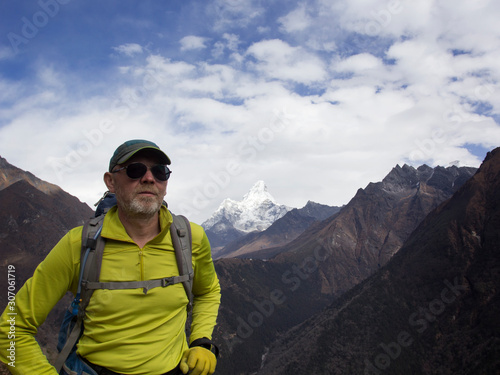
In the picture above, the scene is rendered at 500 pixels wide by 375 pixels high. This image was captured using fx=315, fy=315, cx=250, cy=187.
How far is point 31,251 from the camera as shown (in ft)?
396

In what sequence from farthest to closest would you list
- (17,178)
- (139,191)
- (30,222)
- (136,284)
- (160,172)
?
(17,178), (30,222), (160,172), (139,191), (136,284)

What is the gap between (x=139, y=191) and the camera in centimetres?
389

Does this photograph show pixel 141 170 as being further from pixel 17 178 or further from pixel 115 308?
pixel 17 178

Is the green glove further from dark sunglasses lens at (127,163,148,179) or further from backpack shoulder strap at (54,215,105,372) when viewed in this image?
dark sunglasses lens at (127,163,148,179)

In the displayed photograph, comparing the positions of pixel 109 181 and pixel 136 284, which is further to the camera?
pixel 109 181

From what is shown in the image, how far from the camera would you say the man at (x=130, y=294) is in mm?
3324

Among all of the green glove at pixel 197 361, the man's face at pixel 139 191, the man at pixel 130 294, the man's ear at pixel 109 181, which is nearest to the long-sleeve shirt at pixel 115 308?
the man at pixel 130 294

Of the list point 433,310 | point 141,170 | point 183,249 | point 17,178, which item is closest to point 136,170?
point 141,170


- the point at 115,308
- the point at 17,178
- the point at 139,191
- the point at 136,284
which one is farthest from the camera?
the point at 17,178

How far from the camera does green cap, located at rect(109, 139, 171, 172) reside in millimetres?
3803

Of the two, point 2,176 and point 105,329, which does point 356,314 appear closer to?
point 105,329

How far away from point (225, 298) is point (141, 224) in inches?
6549

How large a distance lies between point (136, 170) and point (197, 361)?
2.48 metres

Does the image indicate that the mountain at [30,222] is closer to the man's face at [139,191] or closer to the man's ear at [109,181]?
the man's ear at [109,181]
